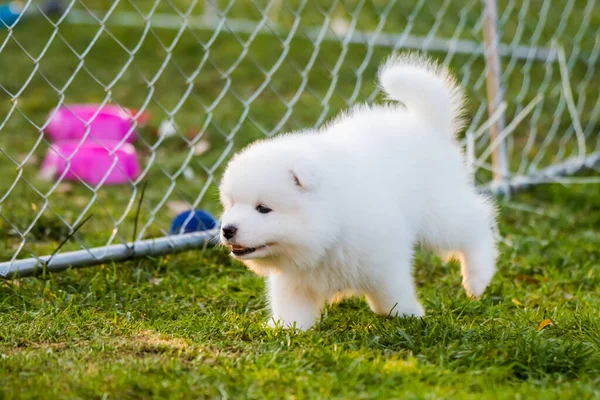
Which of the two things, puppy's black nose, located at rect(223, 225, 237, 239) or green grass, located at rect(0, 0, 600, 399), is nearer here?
green grass, located at rect(0, 0, 600, 399)

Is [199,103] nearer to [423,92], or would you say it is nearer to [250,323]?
[423,92]

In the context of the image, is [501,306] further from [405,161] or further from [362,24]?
[362,24]

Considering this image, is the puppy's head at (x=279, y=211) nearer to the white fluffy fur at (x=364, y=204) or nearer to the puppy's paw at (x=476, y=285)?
the white fluffy fur at (x=364, y=204)

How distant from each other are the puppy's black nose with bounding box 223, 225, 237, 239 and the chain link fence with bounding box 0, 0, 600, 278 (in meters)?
0.67

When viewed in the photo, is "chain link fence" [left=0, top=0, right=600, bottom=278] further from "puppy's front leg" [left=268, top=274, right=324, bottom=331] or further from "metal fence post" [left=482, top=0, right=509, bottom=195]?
"puppy's front leg" [left=268, top=274, right=324, bottom=331]

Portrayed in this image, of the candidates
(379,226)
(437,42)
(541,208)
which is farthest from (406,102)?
(437,42)

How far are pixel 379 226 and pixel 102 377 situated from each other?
0.95m

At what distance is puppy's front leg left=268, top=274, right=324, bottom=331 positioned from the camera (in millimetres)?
2709

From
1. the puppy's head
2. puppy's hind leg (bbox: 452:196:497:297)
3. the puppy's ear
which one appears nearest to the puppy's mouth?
the puppy's head

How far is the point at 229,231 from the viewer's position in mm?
2475

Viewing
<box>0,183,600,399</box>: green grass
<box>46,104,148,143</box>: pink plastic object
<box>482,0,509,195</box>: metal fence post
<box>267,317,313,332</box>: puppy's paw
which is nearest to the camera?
<box>0,183,600,399</box>: green grass

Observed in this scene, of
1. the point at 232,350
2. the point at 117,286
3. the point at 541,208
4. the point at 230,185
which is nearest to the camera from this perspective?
the point at 232,350

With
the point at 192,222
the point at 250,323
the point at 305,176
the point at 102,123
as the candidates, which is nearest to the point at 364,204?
the point at 305,176

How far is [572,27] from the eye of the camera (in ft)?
24.1
